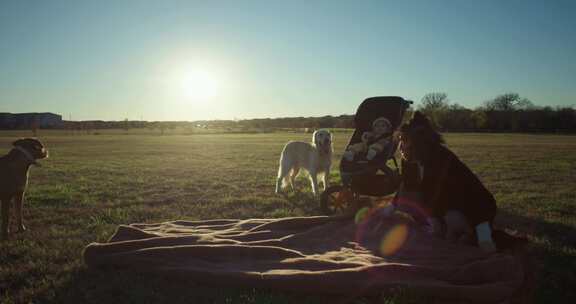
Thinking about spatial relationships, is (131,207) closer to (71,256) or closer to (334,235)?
(71,256)

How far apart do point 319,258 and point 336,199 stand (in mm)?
2300

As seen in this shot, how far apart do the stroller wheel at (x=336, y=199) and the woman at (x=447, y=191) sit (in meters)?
1.40

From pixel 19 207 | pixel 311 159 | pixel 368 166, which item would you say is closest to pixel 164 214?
pixel 19 207

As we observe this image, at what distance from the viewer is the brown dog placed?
178 inches

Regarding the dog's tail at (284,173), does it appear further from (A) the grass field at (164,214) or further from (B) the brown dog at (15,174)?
(B) the brown dog at (15,174)

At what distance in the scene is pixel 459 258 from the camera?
3611 mm

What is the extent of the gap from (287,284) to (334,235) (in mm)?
1571

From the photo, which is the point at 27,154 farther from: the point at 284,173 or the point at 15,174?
the point at 284,173

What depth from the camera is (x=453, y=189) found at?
396 cm

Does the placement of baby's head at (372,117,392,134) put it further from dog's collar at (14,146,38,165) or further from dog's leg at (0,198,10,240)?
dog's leg at (0,198,10,240)

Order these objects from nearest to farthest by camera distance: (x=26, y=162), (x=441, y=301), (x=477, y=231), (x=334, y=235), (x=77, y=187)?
(x=441, y=301) → (x=477, y=231) → (x=334, y=235) → (x=26, y=162) → (x=77, y=187)

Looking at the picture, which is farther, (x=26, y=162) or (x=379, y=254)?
(x=26, y=162)

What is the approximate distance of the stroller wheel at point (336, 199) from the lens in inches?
222

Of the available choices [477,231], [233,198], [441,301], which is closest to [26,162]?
[233,198]
